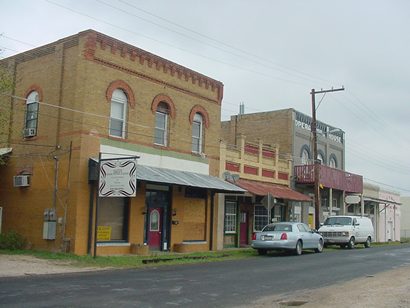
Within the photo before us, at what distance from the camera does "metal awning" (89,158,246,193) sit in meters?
21.3

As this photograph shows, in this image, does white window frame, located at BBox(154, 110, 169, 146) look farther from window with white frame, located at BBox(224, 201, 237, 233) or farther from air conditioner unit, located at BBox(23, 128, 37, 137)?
window with white frame, located at BBox(224, 201, 237, 233)

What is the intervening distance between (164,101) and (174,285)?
12887 millimetres

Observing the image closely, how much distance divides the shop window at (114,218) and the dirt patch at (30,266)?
10.9 ft

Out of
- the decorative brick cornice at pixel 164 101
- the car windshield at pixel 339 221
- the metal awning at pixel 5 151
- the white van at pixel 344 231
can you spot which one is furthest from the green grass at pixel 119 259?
the car windshield at pixel 339 221

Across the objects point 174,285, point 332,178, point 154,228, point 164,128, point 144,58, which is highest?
point 144,58

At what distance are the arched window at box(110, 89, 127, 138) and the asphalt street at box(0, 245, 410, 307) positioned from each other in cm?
676

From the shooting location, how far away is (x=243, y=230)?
31031mm

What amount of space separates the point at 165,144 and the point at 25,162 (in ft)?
20.1

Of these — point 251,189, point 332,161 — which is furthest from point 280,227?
point 332,161

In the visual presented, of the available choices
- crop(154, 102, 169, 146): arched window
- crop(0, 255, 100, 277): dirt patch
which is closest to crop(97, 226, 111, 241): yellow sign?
crop(0, 255, 100, 277): dirt patch

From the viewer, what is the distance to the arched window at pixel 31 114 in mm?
22770

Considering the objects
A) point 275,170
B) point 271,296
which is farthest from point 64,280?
point 275,170

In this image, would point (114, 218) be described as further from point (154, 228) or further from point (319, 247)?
point (319, 247)

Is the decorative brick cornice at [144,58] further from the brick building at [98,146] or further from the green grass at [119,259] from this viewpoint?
the green grass at [119,259]
